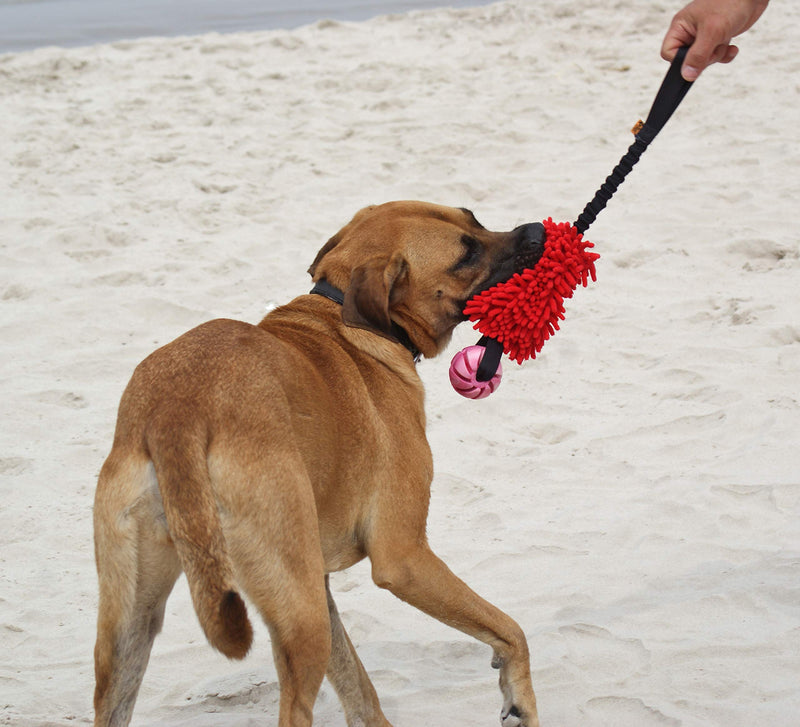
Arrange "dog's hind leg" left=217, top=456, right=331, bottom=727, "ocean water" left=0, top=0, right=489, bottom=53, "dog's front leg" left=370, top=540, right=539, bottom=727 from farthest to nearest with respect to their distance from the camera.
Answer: "ocean water" left=0, top=0, right=489, bottom=53 → "dog's front leg" left=370, top=540, right=539, bottom=727 → "dog's hind leg" left=217, top=456, right=331, bottom=727

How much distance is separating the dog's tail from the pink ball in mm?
1244

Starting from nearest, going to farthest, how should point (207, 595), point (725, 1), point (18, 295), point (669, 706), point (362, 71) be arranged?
point (207, 595)
point (669, 706)
point (725, 1)
point (18, 295)
point (362, 71)

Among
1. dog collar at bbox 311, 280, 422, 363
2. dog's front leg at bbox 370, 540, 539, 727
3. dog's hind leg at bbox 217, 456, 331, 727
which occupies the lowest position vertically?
dog's front leg at bbox 370, 540, 539, 727

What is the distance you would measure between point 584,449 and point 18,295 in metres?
3.68

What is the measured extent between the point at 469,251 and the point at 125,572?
1657 mm

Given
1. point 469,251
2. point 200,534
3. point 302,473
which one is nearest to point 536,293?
point 469,251

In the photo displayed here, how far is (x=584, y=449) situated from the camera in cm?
505

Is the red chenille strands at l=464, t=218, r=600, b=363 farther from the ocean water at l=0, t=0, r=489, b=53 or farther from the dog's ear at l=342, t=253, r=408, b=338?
the ocean water at l=0, t=0, r=489, b=53

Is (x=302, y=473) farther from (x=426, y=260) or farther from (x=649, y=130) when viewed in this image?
(x=649, y=130)

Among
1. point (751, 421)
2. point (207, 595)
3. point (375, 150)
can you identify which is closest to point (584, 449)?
point (751, 421)

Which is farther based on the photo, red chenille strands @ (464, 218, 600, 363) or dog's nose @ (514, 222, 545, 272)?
dog's nose @ (514, 222, 545, 272)

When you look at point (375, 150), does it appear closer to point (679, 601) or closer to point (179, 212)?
point (179, 212)

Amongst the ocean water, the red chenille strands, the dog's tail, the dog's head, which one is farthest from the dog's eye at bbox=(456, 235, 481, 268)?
the ocean water

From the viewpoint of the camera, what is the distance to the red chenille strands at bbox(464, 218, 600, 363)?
3611 millimetres
